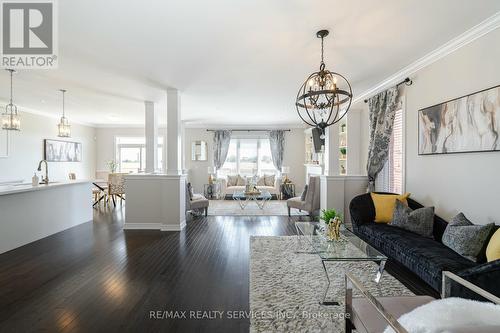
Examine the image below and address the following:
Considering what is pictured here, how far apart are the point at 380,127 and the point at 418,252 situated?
256cm

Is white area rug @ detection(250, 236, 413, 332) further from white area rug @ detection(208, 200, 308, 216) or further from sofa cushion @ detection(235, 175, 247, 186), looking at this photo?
sofa cushion @ detection(235, 175, 247, 186)

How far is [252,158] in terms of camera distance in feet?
30.5

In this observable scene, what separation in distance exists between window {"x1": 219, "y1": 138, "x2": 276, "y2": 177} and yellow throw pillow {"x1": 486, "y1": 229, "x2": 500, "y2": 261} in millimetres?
7172

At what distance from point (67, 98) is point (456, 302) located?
6939 mm

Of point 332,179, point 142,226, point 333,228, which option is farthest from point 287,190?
point 333,228

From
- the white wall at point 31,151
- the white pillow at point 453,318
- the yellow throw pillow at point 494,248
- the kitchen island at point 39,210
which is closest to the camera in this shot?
the white pillow at point 453,318

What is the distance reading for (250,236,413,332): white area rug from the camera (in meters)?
1.98

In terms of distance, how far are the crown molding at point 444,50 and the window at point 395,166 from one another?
0.57 m

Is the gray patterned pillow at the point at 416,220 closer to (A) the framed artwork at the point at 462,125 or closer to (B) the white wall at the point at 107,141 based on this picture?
(A) the framed artwork at the point at 462,125

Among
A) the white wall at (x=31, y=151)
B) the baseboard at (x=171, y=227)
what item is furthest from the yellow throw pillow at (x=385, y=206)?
the white wall at (x=31, y=151)

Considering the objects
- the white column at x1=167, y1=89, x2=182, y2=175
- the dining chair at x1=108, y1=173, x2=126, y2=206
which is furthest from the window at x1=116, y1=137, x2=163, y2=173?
the white column at x1=167, y1=89, x2=182, y2=175

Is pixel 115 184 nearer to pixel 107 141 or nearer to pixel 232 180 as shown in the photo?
pixel 107 141

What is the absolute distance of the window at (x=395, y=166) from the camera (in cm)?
432

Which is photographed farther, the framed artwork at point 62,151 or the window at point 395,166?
the framed artwork at point 62,151
